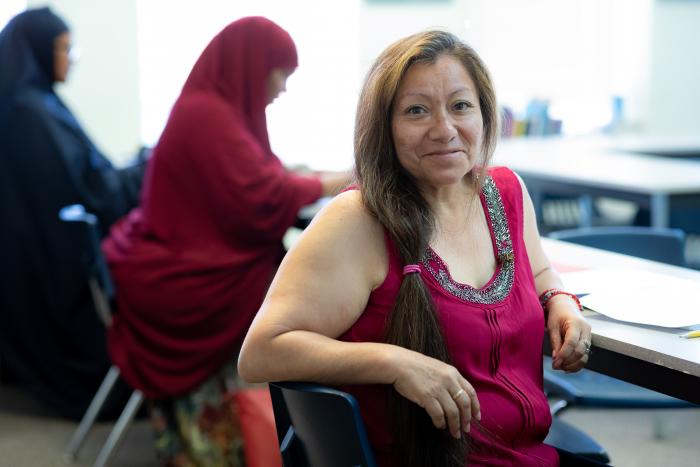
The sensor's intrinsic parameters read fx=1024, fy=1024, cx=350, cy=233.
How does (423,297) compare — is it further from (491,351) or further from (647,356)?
(647,356)

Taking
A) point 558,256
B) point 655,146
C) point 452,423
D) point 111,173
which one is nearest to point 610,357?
point 452,423

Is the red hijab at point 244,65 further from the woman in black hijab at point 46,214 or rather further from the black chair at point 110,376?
the woman in black hijab at point 46,214

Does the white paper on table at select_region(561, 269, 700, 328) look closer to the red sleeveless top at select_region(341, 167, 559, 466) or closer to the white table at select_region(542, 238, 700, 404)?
the white table at select_region(542, 238, 700, 404)

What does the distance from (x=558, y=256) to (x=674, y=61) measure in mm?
4910

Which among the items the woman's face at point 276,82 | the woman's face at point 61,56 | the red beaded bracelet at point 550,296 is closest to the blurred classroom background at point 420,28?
the woman's face at point 61,56

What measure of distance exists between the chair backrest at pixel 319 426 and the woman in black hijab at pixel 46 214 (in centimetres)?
226

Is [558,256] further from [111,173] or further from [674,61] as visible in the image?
[674,61]

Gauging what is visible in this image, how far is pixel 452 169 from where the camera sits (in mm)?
1575

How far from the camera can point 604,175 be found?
402 centimetres

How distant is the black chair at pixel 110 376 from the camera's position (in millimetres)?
2893

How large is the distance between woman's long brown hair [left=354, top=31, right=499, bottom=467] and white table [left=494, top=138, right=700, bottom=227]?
221 centimetres

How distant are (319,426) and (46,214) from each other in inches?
99.7

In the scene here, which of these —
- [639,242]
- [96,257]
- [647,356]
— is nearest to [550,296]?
[647,356]

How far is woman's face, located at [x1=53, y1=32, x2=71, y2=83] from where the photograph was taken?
375 centimetres
